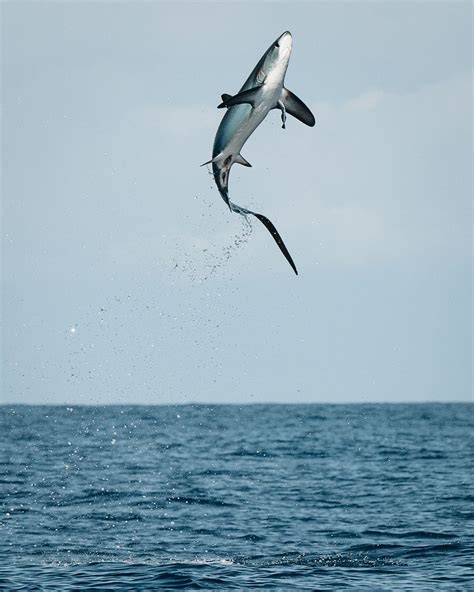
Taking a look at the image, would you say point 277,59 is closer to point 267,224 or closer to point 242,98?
point 242,98

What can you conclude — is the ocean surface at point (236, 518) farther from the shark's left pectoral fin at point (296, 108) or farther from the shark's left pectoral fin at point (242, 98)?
the shark's left pectoral fin at point (242, 98)

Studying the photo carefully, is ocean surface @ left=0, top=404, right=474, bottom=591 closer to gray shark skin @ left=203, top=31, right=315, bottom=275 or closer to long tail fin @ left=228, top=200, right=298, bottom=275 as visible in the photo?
long tail fin @ left=228, top=200, right=298, bottom=275

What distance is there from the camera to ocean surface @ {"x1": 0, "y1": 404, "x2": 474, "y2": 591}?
903 inches

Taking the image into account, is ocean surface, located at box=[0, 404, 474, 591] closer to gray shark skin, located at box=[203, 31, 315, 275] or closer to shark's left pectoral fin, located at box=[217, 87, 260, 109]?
gray shark skin, located at box=[203, 31, 315, 275]

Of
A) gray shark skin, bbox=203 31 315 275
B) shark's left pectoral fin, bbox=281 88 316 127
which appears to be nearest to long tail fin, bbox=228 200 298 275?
gray shark skin, bbox=203 31 315 275

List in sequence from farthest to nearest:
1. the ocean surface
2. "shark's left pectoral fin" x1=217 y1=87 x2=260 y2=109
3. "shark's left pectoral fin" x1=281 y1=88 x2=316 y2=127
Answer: the ocean surface
"shark's left pectoral fin" x1=281 y1=88 x2=316 y2=127
"shark's left pectoral fin" x1=217 y1=87 x2=260 y2=109

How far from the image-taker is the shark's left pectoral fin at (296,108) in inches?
701

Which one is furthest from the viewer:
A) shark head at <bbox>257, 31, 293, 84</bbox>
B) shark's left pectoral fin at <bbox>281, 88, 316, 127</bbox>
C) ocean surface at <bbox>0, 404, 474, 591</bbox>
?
ocean surface at <bbox>0, 404, 474, 591</bbox>

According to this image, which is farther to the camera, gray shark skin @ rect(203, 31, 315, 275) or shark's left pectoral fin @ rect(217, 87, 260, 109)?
gray shark skin @ rect(203, 31, 315, 275)

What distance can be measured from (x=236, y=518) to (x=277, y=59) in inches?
720

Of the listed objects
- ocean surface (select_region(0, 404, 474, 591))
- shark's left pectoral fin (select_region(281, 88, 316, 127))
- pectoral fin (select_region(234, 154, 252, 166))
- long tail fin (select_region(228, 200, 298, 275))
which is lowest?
ocean surface (select_region(0, 404, 474, 591))

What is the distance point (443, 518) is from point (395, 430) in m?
56.8

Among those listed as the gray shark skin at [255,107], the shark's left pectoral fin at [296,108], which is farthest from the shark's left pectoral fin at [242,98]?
the shark's left pectoral fin at [296,108]

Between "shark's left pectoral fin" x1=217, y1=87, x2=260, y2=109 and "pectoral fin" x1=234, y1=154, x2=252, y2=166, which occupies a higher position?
"shark's left pectoral fin" x1=217, y1=87, x2=260, y2=109
